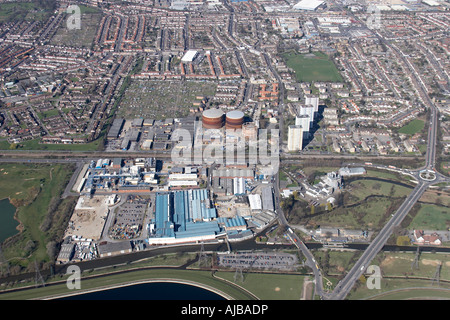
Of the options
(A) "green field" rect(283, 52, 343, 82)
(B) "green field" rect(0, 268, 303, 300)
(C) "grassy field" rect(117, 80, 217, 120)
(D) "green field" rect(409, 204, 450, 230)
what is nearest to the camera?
(B) "green field" rect(0, 268, 303, 300)

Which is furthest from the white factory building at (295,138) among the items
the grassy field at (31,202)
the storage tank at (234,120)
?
the grassy field at (31,202)

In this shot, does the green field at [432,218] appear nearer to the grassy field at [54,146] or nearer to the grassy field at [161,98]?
the grassy field at [161,98]

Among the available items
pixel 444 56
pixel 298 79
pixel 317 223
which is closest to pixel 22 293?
pixel 317 223

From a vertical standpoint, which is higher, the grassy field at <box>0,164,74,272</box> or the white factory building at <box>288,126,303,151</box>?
the white factory building at <box>288,126,303,151</box>

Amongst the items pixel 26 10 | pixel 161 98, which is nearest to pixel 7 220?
pixel 161 98

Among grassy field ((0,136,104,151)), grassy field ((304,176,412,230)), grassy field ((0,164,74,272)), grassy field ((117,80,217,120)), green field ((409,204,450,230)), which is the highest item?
grassy field ((117,80,217,120))

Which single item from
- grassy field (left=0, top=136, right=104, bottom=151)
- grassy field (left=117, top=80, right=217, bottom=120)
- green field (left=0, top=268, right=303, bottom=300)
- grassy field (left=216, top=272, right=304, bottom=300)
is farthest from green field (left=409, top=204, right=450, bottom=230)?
grassy field (left=0, top=136, right=104, bottom=151)

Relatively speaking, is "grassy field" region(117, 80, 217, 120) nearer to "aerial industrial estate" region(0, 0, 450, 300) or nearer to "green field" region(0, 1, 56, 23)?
"aerial industrial estate" region(0, 0, 450, 300)
